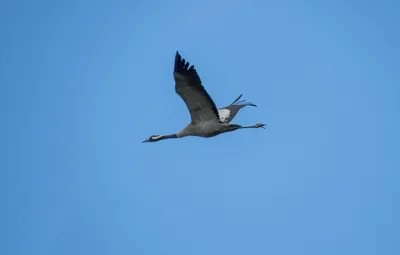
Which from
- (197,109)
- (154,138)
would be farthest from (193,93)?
(154,138)

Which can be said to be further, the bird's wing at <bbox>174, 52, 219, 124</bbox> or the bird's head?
the bird's head

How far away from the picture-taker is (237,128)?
24250mm

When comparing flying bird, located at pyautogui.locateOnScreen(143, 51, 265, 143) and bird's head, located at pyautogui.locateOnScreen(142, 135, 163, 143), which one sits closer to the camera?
flying bird, located at pyautogui.locateOnScreen(143, 51, 265, 143)

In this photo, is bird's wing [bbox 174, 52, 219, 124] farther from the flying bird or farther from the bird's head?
the bird's head

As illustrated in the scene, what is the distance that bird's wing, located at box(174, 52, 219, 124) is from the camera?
22.5 metres

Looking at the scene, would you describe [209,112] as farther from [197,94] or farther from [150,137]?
[150,137]

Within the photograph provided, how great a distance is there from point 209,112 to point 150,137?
341 centimetres

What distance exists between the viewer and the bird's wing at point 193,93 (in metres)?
22.5

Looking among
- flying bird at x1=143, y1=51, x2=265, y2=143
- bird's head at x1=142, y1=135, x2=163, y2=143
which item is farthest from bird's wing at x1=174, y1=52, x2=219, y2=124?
bird's head at x1=142, y1=135, x2=163, y2=143

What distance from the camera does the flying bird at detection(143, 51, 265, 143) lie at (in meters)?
22.5

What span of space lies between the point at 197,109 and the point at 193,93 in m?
0.93

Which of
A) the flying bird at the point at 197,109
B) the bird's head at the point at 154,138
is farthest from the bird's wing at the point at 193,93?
the bird's head at the point at 154,138

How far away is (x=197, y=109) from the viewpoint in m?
23.9

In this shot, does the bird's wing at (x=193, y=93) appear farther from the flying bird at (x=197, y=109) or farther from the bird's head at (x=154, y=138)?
the bird's head at (x=154, y=138)
